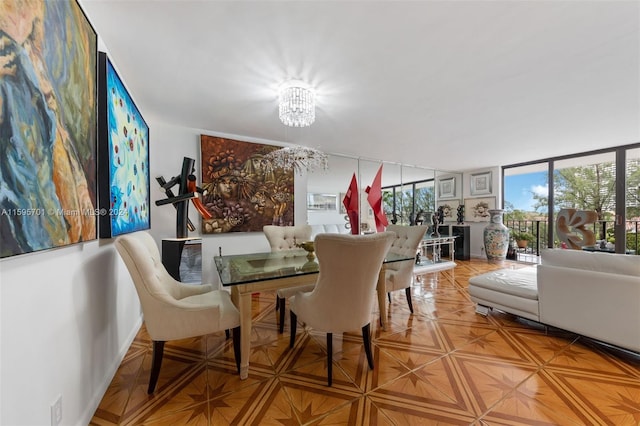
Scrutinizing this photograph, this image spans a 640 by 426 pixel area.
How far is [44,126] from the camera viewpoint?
935 mm

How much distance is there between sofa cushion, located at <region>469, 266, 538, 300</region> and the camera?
7.54 feet

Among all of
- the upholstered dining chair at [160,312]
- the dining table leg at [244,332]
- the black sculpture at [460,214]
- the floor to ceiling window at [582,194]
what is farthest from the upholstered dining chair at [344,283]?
the black sculpture at [460,214]

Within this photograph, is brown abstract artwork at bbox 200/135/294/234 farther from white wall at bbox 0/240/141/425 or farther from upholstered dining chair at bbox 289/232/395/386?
upholstered dining chair at bbox 289/232/395/386

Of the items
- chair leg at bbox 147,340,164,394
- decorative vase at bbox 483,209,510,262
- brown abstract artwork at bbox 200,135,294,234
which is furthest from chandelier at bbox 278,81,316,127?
decorative vase at bbox 483,209,510,262

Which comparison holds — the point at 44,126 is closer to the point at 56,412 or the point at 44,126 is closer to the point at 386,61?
the point at 56,412

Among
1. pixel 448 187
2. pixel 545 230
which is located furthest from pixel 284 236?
pixel 545 230

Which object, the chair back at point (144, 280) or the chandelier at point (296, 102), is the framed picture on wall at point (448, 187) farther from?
the chair back at point (144, 280)

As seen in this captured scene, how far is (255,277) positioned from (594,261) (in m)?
2.62

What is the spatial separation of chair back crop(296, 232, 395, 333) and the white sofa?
5.56 ft

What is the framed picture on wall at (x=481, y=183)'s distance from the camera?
5.98 metres

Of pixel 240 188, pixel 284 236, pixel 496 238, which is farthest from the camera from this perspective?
pixel 496 238

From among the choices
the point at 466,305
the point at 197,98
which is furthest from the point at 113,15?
the point at 466,305

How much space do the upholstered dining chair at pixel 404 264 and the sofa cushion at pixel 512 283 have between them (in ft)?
2.54

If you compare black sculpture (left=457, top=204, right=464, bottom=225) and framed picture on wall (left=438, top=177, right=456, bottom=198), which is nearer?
black sculpture (left=457, top=204, right=464, bottom=225)
